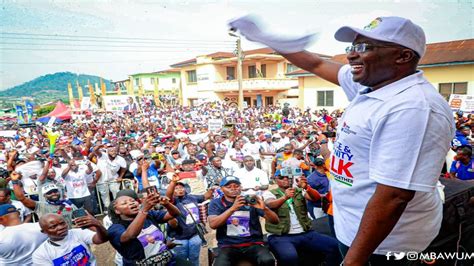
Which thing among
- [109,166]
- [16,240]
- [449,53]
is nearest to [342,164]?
[16,240]

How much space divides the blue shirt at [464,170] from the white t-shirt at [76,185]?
25.8 ft

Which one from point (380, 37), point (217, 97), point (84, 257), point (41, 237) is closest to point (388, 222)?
point (380, 37)

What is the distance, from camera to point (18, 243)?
3227 mm

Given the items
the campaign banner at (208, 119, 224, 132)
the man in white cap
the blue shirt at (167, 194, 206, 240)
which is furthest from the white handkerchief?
the campaign banner at (208, 119, 224, 132)

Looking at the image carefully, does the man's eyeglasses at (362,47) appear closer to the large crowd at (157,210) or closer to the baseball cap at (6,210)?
the large crowd at (157,210)

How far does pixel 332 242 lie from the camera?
3.36 m

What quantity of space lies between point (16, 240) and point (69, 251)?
0.85 m

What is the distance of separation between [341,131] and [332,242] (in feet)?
8.22

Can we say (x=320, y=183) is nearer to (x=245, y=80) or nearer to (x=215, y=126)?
(x=215, y=126)

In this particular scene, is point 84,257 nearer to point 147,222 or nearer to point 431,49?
point 147,222

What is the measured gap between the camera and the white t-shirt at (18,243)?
3182mm

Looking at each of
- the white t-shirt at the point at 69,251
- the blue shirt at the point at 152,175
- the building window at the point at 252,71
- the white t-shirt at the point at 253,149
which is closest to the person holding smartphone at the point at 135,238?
the white t-shirt at the point at 69,251

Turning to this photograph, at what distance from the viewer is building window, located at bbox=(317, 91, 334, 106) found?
912 inches

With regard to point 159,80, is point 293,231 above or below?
below
